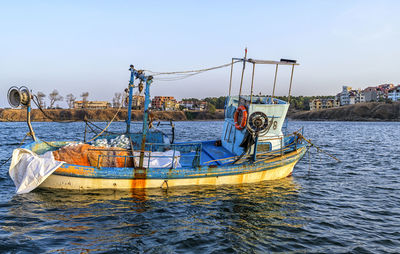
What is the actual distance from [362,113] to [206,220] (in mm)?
128145

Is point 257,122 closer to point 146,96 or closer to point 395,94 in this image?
point 146,96

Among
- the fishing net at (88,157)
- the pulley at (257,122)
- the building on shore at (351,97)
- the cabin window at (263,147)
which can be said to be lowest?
the fishing net at (88,157)

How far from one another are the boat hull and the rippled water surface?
306 millimetres

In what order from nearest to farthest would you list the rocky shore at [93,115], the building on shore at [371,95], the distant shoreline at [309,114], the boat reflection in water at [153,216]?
the boat reflection in water at [153,216] < the distant shoreline at [309,114] < the rocky shore at [93,115] < the building on shore at [371,95]

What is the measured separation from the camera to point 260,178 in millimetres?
13891

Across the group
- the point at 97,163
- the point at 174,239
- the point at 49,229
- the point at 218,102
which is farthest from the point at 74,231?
the point at 218,102

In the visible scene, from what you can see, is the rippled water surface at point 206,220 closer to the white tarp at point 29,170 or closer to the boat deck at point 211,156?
the white tarp at point 29,170

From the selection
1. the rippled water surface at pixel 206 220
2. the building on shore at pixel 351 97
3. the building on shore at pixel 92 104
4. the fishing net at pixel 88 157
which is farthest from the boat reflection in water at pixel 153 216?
the building on shore at pixel 351 97

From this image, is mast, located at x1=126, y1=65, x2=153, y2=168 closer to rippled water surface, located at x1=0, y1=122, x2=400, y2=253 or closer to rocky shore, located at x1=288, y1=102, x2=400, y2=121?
rippled water surface, located at x1=0, y1=122, x2=400, y2=253

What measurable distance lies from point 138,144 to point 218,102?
558ft

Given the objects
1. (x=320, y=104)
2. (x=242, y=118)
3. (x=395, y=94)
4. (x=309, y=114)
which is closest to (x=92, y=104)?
(x=309, y=114)

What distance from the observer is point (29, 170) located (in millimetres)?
10305

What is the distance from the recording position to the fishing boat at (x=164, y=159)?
10.8 m

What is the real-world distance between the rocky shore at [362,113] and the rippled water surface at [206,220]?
116063 millimetres
